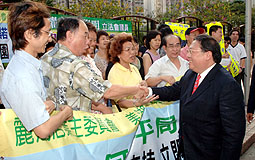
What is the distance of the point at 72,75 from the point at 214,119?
1289 mm

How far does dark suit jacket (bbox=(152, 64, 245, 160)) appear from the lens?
98.1 inches

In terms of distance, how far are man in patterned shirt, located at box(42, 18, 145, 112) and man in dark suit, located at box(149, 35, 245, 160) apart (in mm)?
731

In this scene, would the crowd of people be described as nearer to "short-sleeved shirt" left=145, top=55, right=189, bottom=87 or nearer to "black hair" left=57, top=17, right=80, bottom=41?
"black hair" left=57, top=17, right=80, bottom=41

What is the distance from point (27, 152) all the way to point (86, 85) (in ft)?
2.19

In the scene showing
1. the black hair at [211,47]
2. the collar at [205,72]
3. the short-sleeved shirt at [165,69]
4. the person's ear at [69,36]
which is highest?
the person's ear at [69,36]

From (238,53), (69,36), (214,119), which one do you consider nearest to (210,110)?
(214,119)

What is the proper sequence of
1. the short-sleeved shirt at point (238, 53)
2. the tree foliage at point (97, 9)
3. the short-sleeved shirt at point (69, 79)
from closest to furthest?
the short-sleeved shirt at point (69, 79)
the short-sleeved shirt at point (238, 53)
the tree foliage at point (97, 9)

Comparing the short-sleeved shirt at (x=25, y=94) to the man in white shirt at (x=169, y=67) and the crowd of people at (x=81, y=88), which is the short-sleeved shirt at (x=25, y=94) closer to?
the crowd of people at (x=81, y=88)

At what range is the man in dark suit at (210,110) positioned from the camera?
2496 mm

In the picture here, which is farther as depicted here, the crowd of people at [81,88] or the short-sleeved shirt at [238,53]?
the short-sleeved shirt at [238,53]

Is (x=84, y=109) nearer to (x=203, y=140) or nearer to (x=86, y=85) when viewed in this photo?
(x=86, y=85)

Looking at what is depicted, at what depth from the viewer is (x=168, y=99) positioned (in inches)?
132

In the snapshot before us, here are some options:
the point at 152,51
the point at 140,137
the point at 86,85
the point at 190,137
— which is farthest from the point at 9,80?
the point at 152,51

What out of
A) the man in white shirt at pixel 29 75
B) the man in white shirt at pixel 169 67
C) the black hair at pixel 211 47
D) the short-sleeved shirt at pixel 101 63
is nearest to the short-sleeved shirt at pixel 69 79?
the man in white shirt at pixel 29 75
